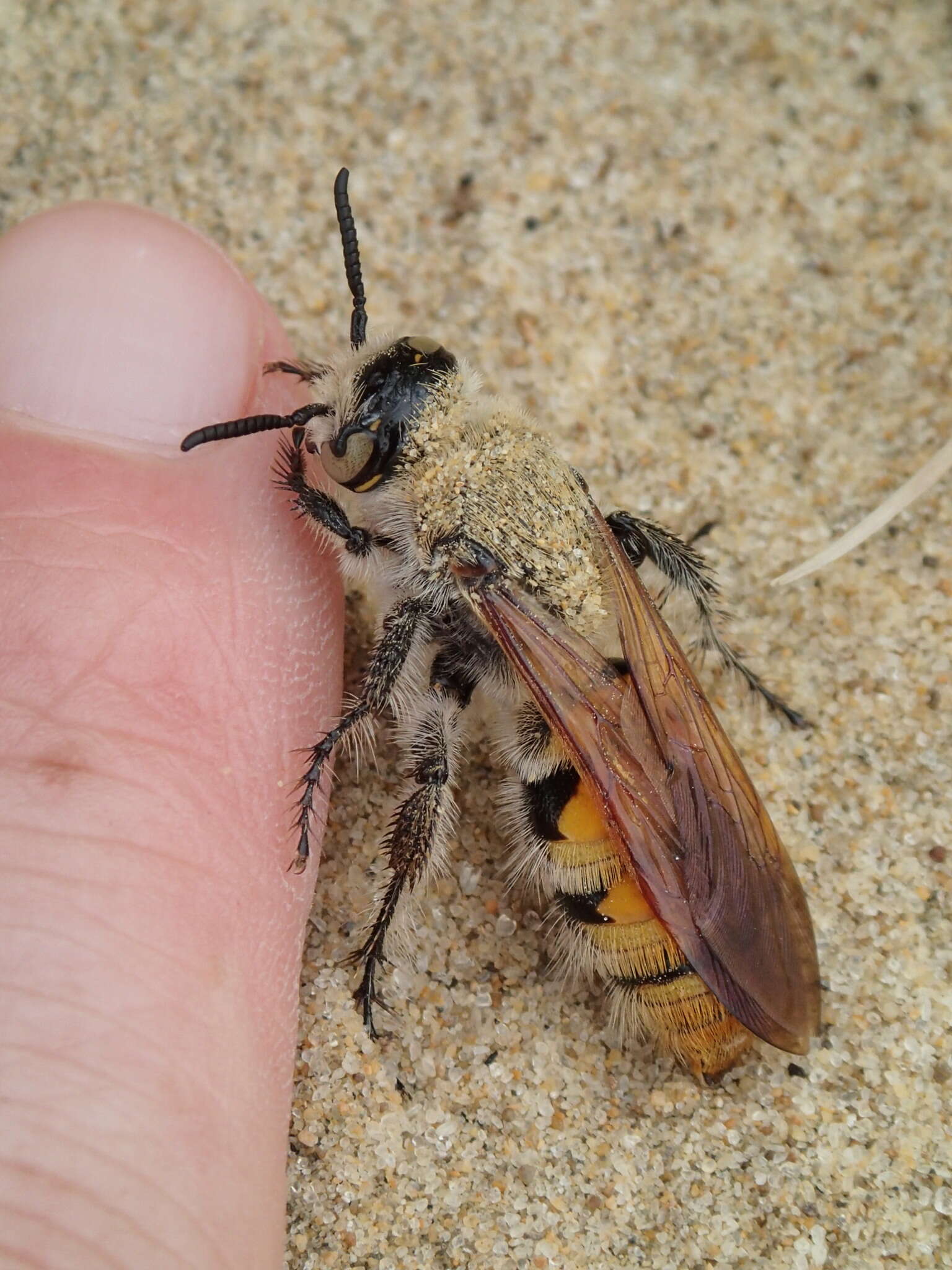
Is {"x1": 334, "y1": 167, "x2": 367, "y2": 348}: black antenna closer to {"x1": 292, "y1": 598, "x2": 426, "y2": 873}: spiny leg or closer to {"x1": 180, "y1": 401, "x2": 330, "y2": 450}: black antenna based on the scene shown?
{"x1": 180, "y1": 401, "x2": 330, "y2": 450}: black antenna

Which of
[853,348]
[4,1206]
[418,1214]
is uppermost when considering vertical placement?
[853,348]

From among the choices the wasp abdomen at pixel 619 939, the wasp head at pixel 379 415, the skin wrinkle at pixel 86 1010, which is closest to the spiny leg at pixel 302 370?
the wasp head at pixel 379 415

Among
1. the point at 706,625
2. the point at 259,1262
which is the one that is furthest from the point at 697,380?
the point at 259,1262

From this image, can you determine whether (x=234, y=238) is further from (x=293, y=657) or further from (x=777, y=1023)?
(x=777, y=1023)

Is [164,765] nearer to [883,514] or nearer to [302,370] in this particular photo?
[302,370]

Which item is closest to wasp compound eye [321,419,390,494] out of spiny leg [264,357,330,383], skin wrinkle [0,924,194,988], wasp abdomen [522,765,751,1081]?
spiny leg [264,357,330,383]

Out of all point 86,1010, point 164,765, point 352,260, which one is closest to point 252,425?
point 352,260
